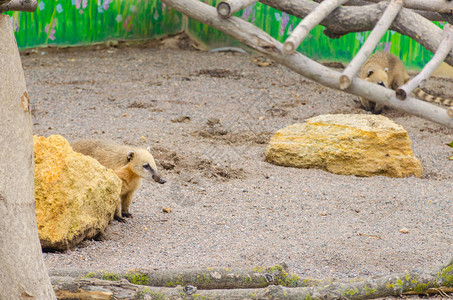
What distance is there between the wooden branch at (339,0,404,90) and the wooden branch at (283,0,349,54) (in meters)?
0.23

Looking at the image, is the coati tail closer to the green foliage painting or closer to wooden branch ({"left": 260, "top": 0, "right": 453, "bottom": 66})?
the green foliage painting

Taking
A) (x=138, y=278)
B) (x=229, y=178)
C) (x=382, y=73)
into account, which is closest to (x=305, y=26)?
(x=138, y=278)

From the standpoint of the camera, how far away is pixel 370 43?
2.70 metres

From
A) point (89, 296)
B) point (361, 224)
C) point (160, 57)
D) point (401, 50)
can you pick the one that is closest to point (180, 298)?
point (89, 296)

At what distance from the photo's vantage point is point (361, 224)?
4.47 meters

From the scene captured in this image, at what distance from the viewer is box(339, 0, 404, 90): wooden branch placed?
96.3 inches

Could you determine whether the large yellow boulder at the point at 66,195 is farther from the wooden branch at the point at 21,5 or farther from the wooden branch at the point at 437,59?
the wooden branch at the point at 437,59

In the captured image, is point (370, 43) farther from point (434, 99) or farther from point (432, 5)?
point (434, 99)

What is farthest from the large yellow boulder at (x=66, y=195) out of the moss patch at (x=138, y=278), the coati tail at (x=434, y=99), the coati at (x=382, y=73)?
the coati at (x=382, y=73)

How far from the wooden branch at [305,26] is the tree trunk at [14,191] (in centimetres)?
105

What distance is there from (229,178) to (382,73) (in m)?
3.70

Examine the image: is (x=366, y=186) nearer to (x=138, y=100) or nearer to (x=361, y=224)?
(x=361, y=224)

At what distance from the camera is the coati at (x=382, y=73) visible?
823 centimetres

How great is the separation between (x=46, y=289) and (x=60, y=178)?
173 centimetres
